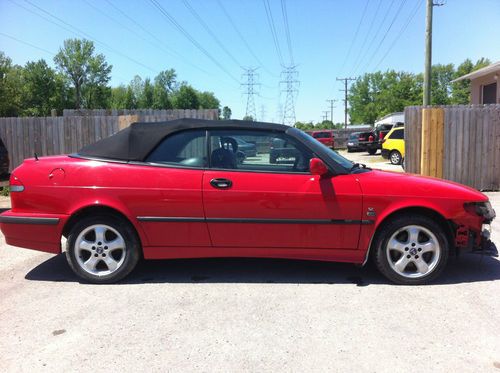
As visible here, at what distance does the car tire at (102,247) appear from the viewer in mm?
4434

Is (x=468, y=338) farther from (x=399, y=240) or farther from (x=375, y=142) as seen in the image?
(x=375, y=142)

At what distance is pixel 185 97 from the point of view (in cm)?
10044

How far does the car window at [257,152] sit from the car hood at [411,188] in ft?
2.09

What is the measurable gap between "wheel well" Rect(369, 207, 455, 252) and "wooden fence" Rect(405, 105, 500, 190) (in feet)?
21.0

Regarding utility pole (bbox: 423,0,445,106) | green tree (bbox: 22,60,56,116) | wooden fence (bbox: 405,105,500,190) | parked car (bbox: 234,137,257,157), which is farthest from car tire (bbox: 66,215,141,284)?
green tree (bbox: 22,60,56,116)

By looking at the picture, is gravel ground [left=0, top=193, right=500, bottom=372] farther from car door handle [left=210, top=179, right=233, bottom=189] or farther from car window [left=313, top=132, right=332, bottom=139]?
car window [left=313, top=132, right=332, bottom=139]

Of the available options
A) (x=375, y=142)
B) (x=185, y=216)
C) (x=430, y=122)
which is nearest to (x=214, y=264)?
(x=185, y=216)

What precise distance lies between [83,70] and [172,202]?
3149 inches

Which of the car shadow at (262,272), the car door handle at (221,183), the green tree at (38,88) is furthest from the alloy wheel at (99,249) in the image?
the green tree at (38,88)

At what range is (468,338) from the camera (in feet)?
10.9

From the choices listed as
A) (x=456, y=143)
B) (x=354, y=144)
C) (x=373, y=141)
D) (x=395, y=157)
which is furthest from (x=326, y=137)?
(x=456, y=143)

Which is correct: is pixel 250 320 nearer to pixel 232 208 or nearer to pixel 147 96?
pixel 232 208

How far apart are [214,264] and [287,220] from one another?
129 centimetres

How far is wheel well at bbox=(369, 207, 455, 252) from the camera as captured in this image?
4.32m
